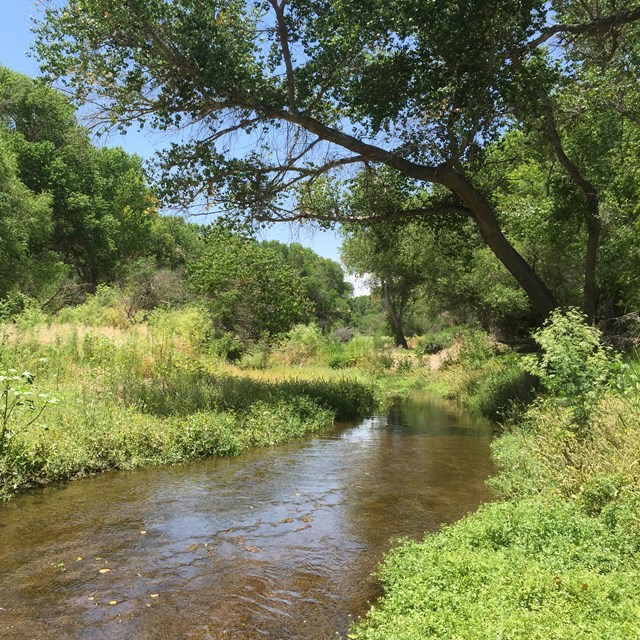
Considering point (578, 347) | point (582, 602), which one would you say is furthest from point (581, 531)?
point (578, 347)

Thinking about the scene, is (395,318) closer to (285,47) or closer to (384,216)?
(384,216)

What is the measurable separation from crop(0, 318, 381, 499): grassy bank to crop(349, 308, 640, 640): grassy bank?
5531mm

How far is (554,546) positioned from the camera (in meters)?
5.07

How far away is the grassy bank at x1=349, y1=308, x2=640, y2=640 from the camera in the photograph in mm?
3775

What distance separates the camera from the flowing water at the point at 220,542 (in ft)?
15.4

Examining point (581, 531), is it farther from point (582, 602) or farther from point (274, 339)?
point (274, 339)

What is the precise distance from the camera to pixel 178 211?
13852 millimetres

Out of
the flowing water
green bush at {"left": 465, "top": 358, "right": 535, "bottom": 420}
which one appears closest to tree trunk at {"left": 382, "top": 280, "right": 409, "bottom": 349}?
green bush at {"left": 465, "top": 358, "right": 535, "bottom": 420}

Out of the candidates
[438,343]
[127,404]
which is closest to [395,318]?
[438,343]

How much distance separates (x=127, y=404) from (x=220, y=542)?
5824mm

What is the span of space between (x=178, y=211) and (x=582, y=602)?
1217 cm

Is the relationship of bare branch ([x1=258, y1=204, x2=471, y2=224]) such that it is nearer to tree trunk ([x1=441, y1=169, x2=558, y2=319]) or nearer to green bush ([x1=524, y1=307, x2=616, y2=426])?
tree trunk ([x1=441, y1=169, x2=558, y2=319])

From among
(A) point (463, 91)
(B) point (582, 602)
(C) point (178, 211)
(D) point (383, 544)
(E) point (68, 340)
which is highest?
(A) point (463, 91)

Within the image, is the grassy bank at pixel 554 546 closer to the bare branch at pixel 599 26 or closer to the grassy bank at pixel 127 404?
the grassy bank at pixel 127 404
